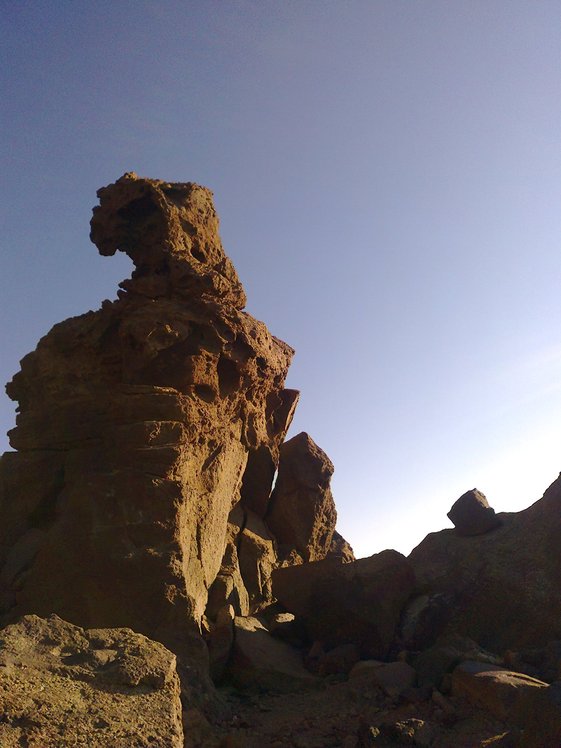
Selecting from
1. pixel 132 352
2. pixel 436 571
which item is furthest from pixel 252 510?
pixel 132 352

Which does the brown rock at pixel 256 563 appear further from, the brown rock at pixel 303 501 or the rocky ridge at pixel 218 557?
the brown rock at pixel 303 501

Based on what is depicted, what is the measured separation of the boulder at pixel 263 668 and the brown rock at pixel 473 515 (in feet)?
15.3

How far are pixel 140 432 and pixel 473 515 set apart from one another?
6.99 m

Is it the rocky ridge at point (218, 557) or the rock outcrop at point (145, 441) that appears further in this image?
the rock outcrop at point (145, 441)

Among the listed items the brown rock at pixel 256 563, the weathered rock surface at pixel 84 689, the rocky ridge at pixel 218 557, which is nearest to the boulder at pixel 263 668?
the rocky ridge at pixel 218 557

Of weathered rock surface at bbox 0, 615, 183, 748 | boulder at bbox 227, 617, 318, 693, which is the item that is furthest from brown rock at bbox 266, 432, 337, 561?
weathered rock surface at bbox 0, 615, 183, 748

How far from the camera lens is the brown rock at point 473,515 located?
1210cm

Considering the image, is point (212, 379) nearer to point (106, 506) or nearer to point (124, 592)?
point (106, 506)

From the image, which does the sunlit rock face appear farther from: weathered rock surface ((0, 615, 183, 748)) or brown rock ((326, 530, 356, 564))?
brown rock ((326, 530, 356, 564))

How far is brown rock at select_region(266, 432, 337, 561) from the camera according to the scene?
1281 cm

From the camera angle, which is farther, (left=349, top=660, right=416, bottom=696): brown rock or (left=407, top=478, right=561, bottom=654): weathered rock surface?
(left=407, top=478, right=561, bottom=654): weathered rock surface

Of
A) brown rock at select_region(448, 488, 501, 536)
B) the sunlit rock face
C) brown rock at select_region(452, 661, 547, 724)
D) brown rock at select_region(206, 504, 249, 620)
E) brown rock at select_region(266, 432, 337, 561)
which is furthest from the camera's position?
brown rock at select_region(266, 432, 337, 561)

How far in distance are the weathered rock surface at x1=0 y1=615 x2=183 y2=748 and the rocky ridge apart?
63mm

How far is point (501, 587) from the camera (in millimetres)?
10102
